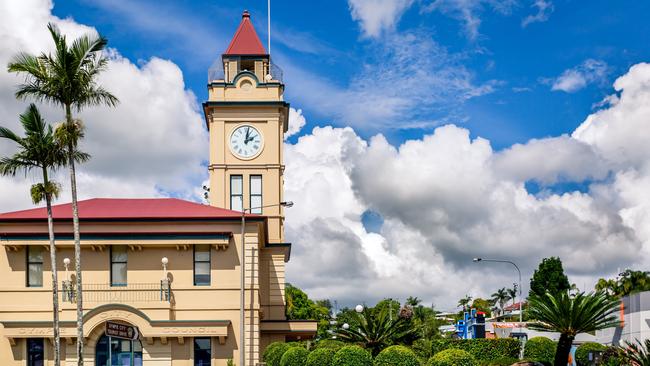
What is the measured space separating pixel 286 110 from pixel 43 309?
784 inches

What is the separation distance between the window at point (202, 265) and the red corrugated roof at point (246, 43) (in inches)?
636

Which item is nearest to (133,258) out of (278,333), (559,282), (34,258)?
(34,258)

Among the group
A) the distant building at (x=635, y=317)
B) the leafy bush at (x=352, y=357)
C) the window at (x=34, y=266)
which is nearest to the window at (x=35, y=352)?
the window at (x=34, y=266)

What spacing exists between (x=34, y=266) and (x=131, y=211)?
5.53 meters

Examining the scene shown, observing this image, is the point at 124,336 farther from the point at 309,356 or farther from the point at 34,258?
the point at 34,258

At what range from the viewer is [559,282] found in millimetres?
96250

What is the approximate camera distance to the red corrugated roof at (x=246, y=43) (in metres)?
55.1

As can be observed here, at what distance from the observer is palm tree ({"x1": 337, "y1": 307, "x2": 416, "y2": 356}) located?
4378 centimetres

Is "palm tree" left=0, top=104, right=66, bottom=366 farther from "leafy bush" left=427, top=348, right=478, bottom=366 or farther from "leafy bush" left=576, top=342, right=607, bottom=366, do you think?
"leafy bush" left=576, top=342, right=607, bottom=366

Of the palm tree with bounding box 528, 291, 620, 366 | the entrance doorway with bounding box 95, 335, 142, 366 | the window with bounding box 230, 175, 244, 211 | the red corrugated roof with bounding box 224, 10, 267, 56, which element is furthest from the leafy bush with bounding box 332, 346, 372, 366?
the red corrugated roof with bounding box 224, 10, 267, 56

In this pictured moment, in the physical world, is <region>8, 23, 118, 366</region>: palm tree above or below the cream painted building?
above

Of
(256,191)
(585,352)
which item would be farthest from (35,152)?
(585,352)

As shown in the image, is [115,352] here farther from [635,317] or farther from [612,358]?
[635,317]

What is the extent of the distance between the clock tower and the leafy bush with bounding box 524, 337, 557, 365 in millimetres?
16379
